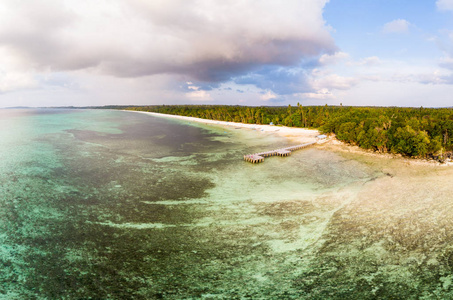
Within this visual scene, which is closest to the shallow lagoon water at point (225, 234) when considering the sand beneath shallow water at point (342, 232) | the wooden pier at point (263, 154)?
the sand beneath shallow water at point (342, 232)

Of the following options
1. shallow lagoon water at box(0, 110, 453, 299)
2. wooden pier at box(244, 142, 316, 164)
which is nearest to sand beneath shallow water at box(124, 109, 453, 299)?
shallow lagoon water at box(0, 110, 453, 299)

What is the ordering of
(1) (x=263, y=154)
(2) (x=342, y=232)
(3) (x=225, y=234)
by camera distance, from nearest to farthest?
1. (3) (x=225, y=234)
2. (2) (x=342, y=232)
3. (1) (x=263, y=154)

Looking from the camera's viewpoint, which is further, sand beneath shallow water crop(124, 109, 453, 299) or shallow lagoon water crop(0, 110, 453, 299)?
sand beneath shallow water crop(124, 109, 453, 299)

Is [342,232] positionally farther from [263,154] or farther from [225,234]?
[263,154]

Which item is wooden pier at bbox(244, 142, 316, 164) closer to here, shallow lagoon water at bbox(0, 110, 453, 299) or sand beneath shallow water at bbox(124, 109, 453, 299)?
shallow lagoon water at bbox(0, 110, 453, 299)

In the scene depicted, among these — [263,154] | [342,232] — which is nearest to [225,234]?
[342,232]

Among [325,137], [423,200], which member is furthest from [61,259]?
[325,137]

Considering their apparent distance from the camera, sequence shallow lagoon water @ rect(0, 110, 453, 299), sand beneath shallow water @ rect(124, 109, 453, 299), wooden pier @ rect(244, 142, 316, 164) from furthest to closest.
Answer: wooden pier @ rect(244, 142, 316, 164) → sand beneath shallow water @ rect(124, 109, 453, 299) → shallow lagoon water @ rect(0, 110, 453, 299)

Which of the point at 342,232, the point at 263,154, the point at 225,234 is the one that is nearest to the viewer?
the point at 225,234

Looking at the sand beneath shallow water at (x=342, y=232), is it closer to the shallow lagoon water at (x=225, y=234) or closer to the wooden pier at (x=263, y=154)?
the shallow lagoon water at (x=225, y=234)
